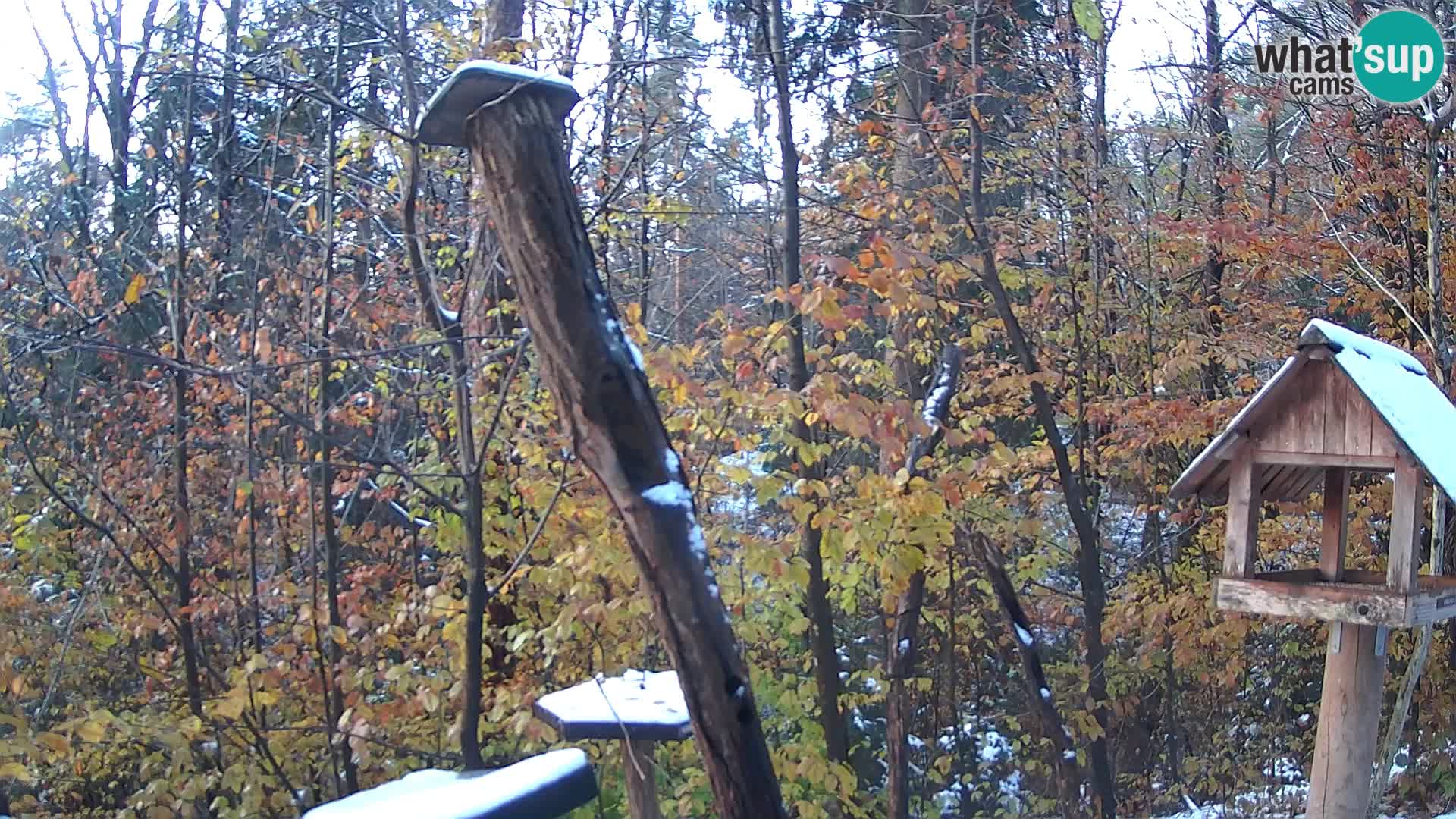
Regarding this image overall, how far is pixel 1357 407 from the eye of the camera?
3402mm

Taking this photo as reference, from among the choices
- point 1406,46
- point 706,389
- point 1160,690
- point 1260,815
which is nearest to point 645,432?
point 706,389

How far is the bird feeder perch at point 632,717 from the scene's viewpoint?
3.10 metres

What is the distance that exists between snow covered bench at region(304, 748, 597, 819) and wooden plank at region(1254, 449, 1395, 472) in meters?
2.58

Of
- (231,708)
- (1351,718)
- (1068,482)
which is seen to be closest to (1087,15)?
(1068,482)

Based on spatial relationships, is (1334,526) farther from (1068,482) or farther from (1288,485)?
(1068,482)

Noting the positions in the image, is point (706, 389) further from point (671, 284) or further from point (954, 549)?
point (671, 284)

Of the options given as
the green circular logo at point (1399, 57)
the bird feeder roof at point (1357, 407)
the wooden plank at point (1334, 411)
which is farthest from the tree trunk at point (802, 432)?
the green circular logo at point (1399, 57)

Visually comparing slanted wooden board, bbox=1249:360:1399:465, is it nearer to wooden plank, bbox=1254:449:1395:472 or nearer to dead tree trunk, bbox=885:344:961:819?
wooden plank, bbox=1254:449:1395:472

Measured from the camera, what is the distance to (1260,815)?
24.8ft

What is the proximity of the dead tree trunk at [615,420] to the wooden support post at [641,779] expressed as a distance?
2.40 ft

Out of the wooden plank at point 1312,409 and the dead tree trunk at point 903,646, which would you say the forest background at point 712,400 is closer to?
the dead tree trunk at point 903,646

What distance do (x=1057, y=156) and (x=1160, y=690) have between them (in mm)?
4506
